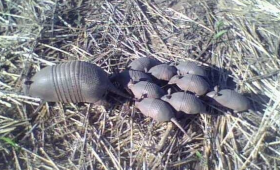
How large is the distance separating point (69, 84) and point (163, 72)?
1109mm

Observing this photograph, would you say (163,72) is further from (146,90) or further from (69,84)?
(69,84)

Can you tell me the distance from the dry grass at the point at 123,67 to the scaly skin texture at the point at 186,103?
0.68 ft

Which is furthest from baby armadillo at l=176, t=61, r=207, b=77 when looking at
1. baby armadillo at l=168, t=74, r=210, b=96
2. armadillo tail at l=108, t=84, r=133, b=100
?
armadillo tail at l=108, t=84, r=133, b=100

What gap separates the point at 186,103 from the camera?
4.30m

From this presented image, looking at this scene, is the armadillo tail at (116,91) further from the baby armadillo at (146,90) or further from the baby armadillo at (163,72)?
the baby armadillo at (163,72)

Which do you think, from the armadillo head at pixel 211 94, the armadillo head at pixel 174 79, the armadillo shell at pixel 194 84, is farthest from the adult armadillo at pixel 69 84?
the armadillo head at pixel 211 94

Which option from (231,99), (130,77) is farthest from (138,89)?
(231,99)

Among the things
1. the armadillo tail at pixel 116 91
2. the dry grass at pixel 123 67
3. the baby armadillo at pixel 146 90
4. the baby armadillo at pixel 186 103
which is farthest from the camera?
the armadillo tail at pixel 116 91

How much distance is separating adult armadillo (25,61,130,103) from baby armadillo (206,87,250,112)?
127 cm

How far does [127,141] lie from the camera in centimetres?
428

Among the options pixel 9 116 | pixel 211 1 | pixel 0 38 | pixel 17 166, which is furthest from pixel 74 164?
pixel 211 1

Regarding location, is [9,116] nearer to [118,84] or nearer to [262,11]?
[118,84]

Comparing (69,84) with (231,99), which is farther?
(231,99)

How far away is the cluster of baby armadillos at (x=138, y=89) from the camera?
14.2 ft
